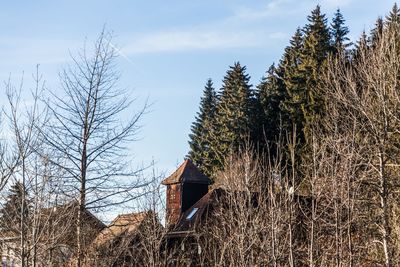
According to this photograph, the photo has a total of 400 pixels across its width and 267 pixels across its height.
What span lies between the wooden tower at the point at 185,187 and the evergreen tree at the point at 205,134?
835 centimetres

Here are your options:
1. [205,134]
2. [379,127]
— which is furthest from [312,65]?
[379,127]

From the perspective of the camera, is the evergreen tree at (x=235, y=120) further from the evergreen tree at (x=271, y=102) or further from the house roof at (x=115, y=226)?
the house roof at (x=115, y=226)

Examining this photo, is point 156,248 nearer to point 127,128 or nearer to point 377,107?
point 127,128

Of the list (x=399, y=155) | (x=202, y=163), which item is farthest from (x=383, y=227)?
(x=202, y=163)

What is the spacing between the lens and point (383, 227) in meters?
13.7

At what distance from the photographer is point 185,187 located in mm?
30469

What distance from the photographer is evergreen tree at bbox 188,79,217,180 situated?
41.2 m

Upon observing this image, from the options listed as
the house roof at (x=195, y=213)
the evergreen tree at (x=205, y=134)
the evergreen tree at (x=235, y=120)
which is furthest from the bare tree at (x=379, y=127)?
the evergreen tree at (x=205, y=134)

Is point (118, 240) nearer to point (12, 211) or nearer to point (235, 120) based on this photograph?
point (12, 211)

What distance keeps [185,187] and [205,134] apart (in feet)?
51.5

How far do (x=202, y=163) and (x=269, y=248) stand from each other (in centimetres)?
3055

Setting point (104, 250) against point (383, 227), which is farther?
point (104, 250)

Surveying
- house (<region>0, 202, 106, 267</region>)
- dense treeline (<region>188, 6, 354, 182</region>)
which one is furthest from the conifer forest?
dense treeline (<region>188, 6, 354, 182</region>)

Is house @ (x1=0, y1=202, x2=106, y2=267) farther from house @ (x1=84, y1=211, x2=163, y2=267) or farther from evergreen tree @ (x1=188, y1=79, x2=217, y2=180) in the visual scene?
evergreen tree @ (x1=188, y1=79, x2=217, y2=180)
